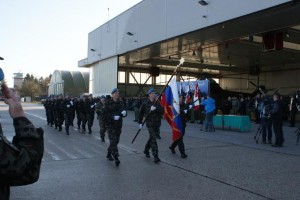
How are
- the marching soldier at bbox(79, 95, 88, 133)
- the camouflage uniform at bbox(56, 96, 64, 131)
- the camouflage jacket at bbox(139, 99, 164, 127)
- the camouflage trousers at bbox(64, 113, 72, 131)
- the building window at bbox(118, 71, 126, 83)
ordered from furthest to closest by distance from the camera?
1. the building window at bbox(118, 71, 126, 83)
2. the camouflage uniform at bbox(56, 96, 64, 131)
3. the marching soldier at bbox(79, 95, 88, 133)
4. the camouflage trousers at bbox(64, 113, 72, 131)
5. the camouflage jacket at bbox(139, 99, 164, 127)

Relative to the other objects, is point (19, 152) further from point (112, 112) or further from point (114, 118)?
point (112, 112)

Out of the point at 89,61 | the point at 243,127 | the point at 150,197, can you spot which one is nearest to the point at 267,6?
the point at 243,127

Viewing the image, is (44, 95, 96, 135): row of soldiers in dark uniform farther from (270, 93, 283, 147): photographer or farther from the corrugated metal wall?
(270, 93, 283, 147): photographer

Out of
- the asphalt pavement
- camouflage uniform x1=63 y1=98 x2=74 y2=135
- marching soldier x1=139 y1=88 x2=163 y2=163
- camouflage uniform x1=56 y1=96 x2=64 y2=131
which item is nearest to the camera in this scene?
the asphalt pavement

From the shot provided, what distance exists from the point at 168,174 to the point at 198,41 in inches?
669

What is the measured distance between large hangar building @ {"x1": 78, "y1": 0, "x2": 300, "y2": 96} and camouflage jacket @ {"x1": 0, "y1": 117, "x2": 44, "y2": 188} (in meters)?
14.1

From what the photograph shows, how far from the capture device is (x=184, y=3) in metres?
20.0

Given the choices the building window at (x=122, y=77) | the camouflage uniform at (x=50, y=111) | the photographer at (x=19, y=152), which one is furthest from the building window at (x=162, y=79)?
the photographer at (x=19, y=152)

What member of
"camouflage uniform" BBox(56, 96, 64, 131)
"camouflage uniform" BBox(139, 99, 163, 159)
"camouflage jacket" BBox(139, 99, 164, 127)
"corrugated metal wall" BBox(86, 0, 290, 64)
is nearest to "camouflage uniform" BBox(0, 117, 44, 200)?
"camouflage uniform" BBox(139, 99, 163, 159)

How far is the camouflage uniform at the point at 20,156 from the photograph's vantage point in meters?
1.65

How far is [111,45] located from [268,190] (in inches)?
1056

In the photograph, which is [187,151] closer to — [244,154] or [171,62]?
[244,154]

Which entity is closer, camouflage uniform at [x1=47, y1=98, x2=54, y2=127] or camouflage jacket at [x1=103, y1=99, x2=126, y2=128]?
camouflage jacket at [x1=103, y1=99, x2=126, y2=128]

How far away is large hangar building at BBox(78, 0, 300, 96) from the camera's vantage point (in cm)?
1717
